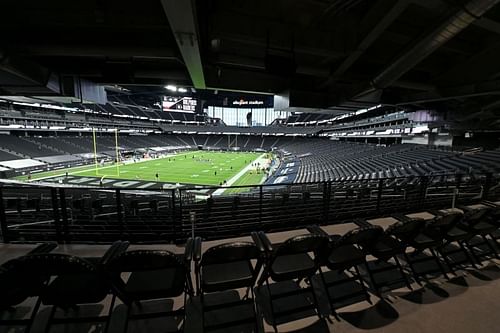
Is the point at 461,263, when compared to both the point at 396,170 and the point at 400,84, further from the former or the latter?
the point at 396,170

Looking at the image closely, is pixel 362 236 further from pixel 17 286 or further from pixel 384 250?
pixel 17 286

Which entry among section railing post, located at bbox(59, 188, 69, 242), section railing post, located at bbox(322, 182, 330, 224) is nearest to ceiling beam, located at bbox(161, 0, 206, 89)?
section railing post, located at bbox(59, 188, 69, 242)

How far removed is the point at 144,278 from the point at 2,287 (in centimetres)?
108

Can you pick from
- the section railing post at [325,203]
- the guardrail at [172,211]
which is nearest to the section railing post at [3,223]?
the guardrail at [172,211]

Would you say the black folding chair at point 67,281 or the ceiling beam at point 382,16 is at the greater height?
the ceiling beam at point 382,16

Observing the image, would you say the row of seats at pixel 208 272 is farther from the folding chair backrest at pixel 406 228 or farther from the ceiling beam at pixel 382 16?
the ceiling beam at pixel 382 16

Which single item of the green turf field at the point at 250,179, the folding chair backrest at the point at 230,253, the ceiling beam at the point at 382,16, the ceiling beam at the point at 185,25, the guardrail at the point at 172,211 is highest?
the ceiling beam at the point at 382,16

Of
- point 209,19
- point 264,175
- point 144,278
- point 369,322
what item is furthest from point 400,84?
point 264,175

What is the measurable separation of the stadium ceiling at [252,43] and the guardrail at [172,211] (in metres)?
2.01

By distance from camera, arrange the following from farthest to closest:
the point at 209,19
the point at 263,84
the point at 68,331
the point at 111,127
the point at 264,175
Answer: the point at 111,127, the point at 264,175, the point at 263,84, the point at 209,19, the point at 68,331

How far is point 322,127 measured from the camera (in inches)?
1892

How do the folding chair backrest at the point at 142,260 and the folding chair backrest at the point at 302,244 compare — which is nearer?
the folding chair backrest at the point at 142,260

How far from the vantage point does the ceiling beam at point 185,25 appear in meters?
1.82

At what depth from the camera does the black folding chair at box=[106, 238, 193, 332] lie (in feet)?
6.18
